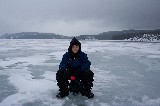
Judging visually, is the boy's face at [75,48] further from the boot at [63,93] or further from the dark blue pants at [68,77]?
the boot at [63,93]

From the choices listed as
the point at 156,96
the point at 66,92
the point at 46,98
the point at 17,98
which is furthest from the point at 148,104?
the point at 17,98

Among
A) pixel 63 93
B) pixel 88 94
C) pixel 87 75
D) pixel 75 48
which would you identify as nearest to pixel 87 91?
pixel 88 94

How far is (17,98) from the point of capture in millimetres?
4340

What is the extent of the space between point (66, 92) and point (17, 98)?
0.95 metres

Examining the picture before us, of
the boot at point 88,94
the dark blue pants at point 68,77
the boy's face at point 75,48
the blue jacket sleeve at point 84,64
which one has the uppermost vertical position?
the boy's face at point 75,48

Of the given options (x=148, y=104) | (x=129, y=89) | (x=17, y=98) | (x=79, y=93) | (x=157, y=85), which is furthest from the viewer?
(x=157, y=85)

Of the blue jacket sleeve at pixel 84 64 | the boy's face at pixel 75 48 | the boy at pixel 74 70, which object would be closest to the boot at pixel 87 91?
the boy at pixel 74 70

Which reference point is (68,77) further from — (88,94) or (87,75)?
(88,94)

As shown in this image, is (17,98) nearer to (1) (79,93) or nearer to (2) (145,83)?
(1) (79,93)

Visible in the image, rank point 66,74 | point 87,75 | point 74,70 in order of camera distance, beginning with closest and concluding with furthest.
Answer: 1. point 66,74
2. point 87,75
3. point 74,70

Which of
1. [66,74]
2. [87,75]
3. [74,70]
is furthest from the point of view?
[74,70]

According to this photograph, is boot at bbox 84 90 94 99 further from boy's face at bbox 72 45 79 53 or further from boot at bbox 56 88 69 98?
boy's face at bbox 72 45 79 53

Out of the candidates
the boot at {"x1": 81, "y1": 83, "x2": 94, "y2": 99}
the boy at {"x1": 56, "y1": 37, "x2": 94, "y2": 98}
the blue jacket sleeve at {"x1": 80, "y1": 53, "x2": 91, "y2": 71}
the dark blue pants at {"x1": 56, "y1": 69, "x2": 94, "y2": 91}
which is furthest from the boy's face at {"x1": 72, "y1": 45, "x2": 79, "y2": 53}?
the boot at {"x1": 81, "y1": 83, "x2": 94, "y2": 99}

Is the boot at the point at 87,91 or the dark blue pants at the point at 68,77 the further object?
the boot at the point at 87,91
